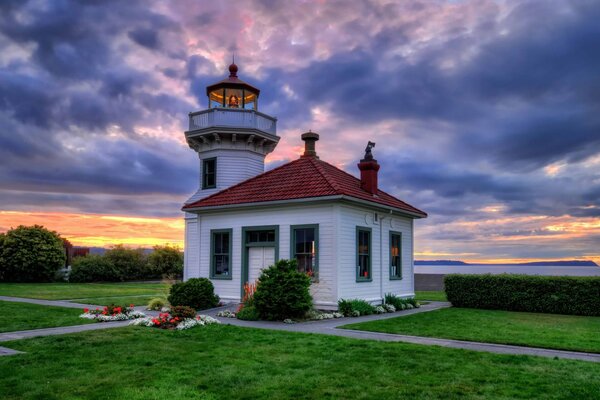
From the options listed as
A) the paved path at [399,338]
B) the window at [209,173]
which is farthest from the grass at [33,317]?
the window at [209,173]

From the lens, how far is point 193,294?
16.0 metres

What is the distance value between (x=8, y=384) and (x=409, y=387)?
5533 mm

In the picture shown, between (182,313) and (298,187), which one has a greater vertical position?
(298,187)

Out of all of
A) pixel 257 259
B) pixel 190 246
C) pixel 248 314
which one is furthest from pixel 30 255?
pixel 248 314

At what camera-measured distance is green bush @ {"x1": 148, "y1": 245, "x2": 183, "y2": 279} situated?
39.3 meters

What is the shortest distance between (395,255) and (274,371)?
12.2m

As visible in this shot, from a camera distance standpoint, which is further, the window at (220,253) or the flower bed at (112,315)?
the window at (220,253)

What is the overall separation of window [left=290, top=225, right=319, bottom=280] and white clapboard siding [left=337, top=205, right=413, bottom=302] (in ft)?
2.80

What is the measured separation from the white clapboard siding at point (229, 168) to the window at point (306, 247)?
6.15 m

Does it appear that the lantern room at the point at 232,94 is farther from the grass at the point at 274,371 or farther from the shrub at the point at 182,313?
the grass at the point at 274,371

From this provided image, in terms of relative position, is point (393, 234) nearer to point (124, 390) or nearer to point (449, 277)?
point (449, 277)

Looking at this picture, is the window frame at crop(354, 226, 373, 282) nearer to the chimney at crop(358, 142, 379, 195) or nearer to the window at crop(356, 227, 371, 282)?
the window at crop(356, 227, 371, 282)

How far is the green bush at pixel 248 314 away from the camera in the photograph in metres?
13.5

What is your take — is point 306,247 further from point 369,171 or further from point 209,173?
point 209,173
